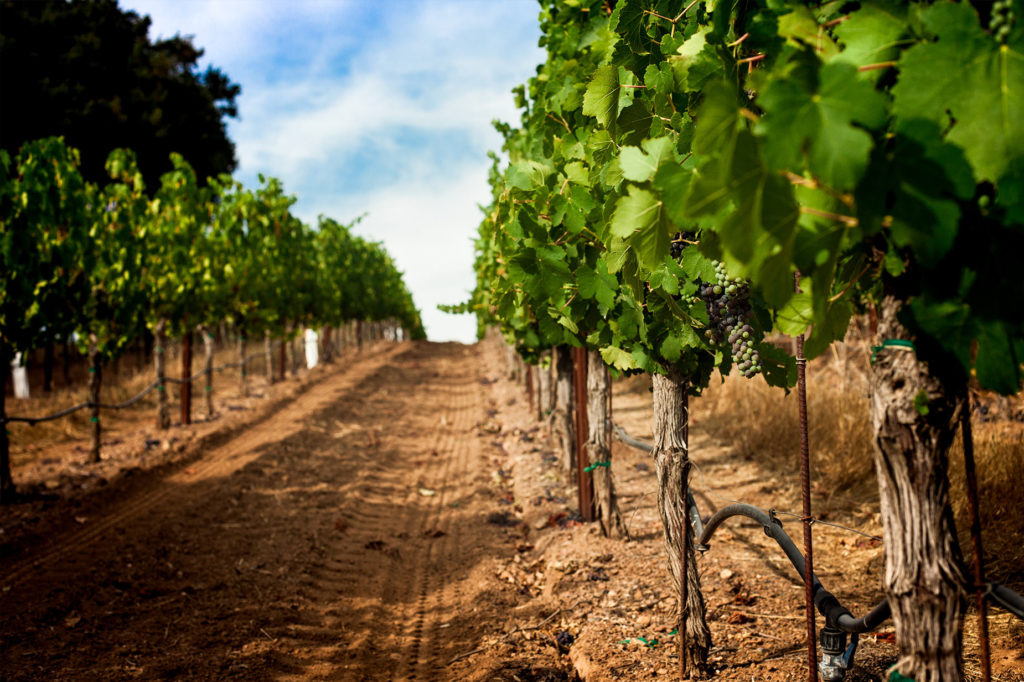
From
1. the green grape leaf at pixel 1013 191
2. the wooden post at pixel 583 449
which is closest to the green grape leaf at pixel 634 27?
the green grape leaf at pixel 1013 191

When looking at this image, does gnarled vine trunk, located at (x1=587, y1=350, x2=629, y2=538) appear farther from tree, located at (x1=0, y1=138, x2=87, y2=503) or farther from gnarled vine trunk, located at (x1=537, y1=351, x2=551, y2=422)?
tree, located at (x1=0, y1=138, x2=87, y2=503)

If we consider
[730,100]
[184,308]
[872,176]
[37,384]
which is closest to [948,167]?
[872,176]

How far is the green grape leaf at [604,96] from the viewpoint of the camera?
289 cm

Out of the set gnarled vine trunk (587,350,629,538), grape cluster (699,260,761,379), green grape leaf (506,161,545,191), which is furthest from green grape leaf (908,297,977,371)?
gnarled vine trunk (587,350,629,538)

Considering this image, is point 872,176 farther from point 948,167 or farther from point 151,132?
point 151,132

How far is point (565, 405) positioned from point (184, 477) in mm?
5749

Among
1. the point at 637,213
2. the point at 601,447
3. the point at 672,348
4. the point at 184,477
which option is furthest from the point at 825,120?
the point at 184,477

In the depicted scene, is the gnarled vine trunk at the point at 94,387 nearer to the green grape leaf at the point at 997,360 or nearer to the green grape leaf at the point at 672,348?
the green grape leaf at the point at 672,348

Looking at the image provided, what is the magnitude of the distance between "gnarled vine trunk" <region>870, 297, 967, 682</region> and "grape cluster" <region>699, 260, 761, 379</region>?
116 cm

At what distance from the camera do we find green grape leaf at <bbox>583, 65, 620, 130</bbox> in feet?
9.48

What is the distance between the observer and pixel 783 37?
5.34 ft

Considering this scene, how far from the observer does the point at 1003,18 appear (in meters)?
1.29

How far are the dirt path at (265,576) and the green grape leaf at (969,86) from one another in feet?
Answer: 14.0

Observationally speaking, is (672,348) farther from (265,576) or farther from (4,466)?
(4,466)
